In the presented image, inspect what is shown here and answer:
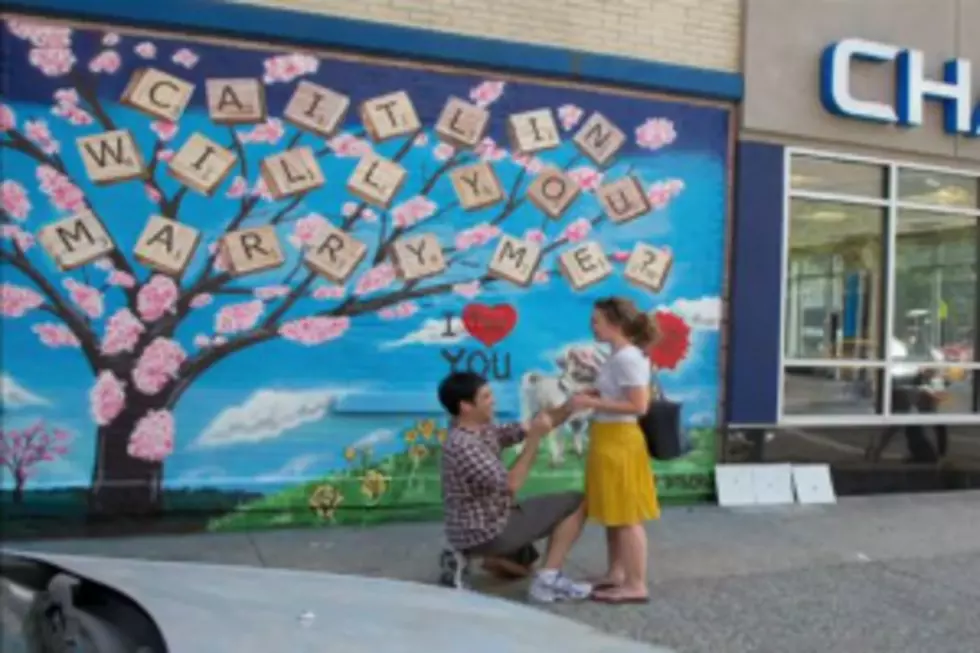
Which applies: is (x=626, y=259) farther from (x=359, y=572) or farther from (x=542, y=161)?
(x=359, y=572)

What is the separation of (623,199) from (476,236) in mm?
1220

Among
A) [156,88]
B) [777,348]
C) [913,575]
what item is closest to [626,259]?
[777,348]

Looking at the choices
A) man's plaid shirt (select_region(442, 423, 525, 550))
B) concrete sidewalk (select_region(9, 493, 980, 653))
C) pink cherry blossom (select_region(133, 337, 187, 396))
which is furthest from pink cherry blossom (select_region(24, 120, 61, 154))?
man's plaid shirt (select_region(442, 423, 525, 550))

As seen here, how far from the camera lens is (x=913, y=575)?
6.07 metres

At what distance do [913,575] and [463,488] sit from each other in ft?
9.61

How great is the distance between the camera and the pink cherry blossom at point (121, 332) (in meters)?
6.35

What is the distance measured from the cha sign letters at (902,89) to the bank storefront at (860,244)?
16mm

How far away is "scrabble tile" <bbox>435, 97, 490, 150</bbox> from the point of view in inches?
280

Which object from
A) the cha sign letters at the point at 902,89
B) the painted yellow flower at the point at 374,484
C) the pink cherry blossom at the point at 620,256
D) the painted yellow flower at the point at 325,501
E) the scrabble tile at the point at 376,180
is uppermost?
the cha sign letters at the point at 902,89

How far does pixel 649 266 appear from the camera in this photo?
25.3 feet

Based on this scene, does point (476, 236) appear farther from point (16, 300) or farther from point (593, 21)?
point (16, 300)

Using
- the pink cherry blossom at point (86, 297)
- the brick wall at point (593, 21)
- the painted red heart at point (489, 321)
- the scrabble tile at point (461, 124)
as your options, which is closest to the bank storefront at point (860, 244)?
the brick wall at point (593, 21)

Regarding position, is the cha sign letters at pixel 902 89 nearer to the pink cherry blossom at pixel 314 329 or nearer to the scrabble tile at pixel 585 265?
the scrabble tile at pixel 585 265

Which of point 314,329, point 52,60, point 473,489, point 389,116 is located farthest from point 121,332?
point 473,489
